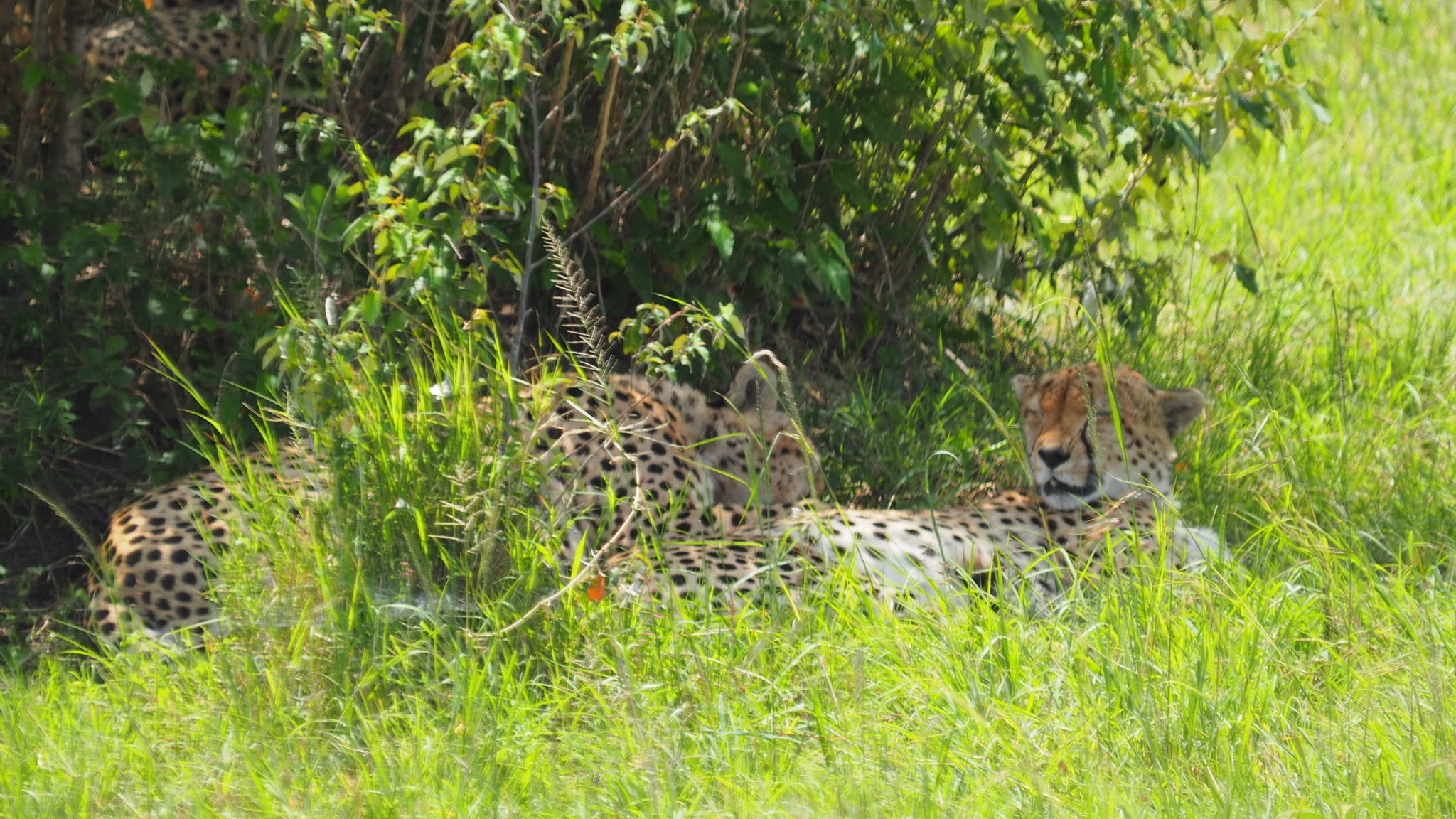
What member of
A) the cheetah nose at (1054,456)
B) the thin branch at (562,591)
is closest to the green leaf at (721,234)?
the cheetah nose at (1054,456)

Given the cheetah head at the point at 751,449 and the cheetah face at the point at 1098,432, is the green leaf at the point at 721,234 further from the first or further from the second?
the cheetah face at the point at 1098,432

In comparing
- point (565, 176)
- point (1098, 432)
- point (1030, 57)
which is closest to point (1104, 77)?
point (1030, 57)

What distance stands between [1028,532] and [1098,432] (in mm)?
320

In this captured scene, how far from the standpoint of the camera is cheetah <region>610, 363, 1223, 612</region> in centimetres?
361

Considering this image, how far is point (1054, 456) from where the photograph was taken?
13.8ft

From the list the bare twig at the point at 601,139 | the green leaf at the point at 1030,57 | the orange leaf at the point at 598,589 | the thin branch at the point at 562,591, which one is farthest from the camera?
the bare twig at the point at 601,139

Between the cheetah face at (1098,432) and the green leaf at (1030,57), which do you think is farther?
the cheetah face at (1098,432)

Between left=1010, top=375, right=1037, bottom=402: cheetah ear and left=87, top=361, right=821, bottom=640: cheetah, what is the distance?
2.09 feet

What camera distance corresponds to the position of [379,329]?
14.1 feet

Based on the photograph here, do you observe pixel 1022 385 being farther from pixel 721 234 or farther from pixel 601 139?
pixel 601 139

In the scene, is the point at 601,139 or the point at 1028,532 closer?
the point at 1028,532

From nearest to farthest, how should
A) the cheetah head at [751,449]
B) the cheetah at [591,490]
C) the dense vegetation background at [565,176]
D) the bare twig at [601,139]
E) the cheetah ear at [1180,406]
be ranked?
the cheetah at [591,490], the dense vegetation background at [565,176], the cheetah ear at [1180,406], the bare twig at [601,139], the cheetah head at [751,449]

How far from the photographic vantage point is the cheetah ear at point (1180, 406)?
427 centimetres

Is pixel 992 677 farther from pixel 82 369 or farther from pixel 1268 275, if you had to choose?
pixel 1268 275
